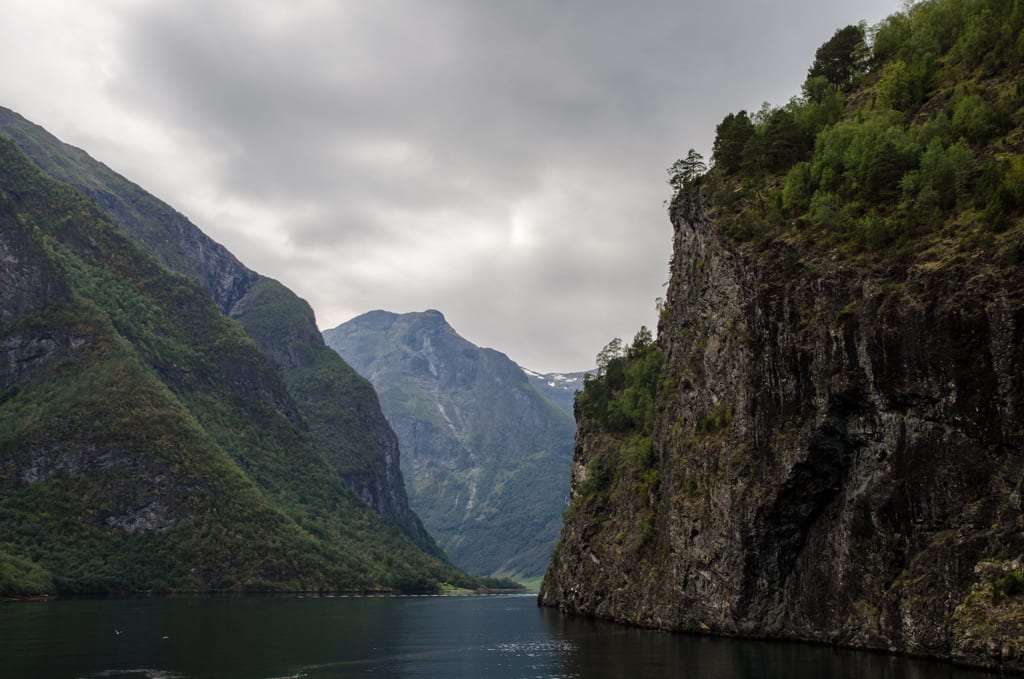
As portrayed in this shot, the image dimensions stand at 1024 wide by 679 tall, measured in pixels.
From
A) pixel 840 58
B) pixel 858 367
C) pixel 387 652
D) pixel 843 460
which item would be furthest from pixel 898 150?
pixel 387 652

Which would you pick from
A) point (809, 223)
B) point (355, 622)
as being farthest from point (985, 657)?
point (355, 622)

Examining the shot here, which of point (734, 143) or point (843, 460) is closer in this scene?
point (843, 460)

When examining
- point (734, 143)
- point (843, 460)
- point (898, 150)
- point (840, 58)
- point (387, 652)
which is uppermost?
point (840, 58)

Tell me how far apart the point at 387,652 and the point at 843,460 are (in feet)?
152

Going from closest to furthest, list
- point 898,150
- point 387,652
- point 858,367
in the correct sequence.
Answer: point 858,367 < point 898,150 < point 387,652

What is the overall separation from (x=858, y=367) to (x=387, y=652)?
167ft

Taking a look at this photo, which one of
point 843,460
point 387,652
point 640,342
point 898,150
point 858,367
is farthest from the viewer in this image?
point 640,342

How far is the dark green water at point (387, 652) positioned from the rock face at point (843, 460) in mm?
4467

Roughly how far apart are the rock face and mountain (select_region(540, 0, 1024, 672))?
0.62ft

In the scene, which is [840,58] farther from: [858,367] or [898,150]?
[858,367]

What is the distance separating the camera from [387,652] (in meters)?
83.9

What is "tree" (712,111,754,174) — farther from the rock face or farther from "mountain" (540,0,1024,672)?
the rock face

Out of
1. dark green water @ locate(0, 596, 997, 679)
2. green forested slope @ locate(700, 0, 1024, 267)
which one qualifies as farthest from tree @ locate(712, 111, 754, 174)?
dark green water @ locate(0, 596, 997, 679)

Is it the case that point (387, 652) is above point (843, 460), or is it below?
below
